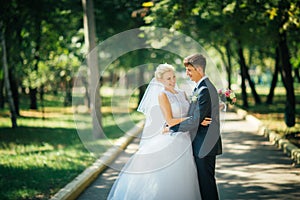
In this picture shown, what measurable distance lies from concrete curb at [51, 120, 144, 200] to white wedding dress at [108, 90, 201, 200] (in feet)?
3.30

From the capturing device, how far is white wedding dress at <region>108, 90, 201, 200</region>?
268 inches

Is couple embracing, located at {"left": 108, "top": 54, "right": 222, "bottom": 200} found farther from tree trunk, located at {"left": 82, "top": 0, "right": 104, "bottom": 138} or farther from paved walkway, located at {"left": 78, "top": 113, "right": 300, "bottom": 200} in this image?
tree trunk, located at {"left": 82, "top": 0, "right": 104, "bottom": 138}

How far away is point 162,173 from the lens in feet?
22.7

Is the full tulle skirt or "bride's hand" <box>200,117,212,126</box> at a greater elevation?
"bride's hand" <box>200,117,212,126</box>

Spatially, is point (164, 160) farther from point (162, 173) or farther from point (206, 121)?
point (206, 121)

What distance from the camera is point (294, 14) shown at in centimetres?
1383

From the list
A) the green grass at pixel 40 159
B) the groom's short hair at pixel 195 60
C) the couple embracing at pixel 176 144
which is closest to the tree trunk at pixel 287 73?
the green grass at pixel 40 159

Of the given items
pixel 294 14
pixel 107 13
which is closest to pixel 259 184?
pixel 294 14

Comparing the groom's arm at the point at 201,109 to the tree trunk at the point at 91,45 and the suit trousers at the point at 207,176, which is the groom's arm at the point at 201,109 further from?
the tree trunk at the point at 91,45

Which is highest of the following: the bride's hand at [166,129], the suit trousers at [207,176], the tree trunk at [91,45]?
the tree trunk at [91,45]

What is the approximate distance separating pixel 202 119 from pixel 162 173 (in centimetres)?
105

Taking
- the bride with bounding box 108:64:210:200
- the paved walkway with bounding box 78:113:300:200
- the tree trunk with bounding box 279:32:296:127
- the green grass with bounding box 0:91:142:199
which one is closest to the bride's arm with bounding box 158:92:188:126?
the bride with bounding box 108:64:210:200

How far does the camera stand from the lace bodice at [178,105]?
6887mm

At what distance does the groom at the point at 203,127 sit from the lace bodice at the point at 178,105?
0.56ft
